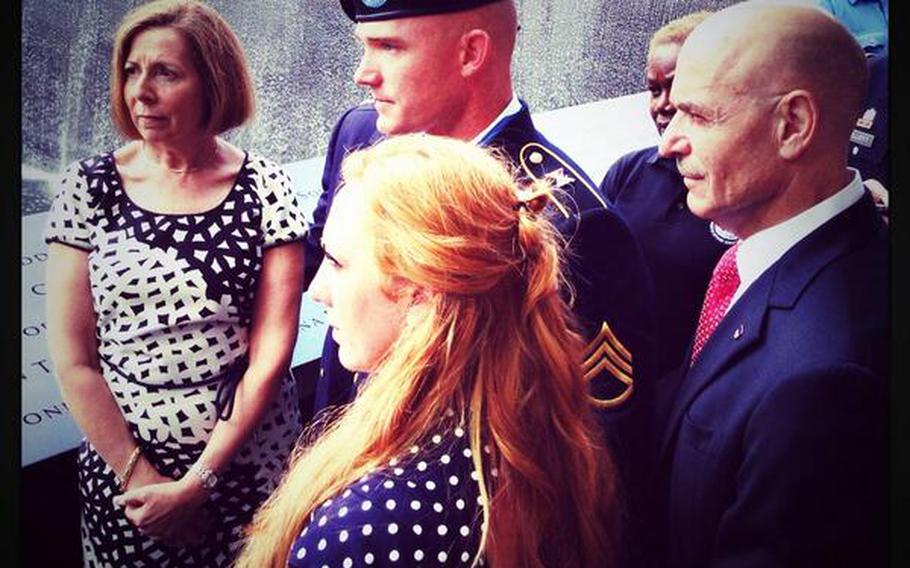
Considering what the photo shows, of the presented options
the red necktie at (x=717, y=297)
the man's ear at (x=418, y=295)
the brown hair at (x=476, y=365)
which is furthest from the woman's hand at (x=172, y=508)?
the red necktie at (x=717, y=297)

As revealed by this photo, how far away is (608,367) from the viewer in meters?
1.85

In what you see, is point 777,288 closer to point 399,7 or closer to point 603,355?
point 603,355

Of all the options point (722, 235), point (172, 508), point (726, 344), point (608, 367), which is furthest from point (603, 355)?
point (172, 508)

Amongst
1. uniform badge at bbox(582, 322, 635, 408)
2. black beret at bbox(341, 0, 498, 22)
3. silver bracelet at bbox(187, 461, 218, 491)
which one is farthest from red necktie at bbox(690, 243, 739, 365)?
silver bracelet at bbox(187, 461, 218, 491)

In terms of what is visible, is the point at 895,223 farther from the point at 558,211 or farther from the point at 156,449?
the point at 156,449

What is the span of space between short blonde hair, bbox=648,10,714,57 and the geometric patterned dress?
804mm

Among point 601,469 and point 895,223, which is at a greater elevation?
point 895,223

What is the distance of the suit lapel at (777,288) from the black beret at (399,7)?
0.77 meters

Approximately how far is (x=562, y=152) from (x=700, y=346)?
47 centimetres

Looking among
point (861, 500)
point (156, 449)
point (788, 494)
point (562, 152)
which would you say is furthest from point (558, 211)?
point (156, 449)

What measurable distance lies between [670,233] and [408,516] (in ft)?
2.62

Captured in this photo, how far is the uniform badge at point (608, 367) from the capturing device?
72.4 inches

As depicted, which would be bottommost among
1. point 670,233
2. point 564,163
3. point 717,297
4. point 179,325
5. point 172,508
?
point 172,508

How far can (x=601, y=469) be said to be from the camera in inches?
72.4
